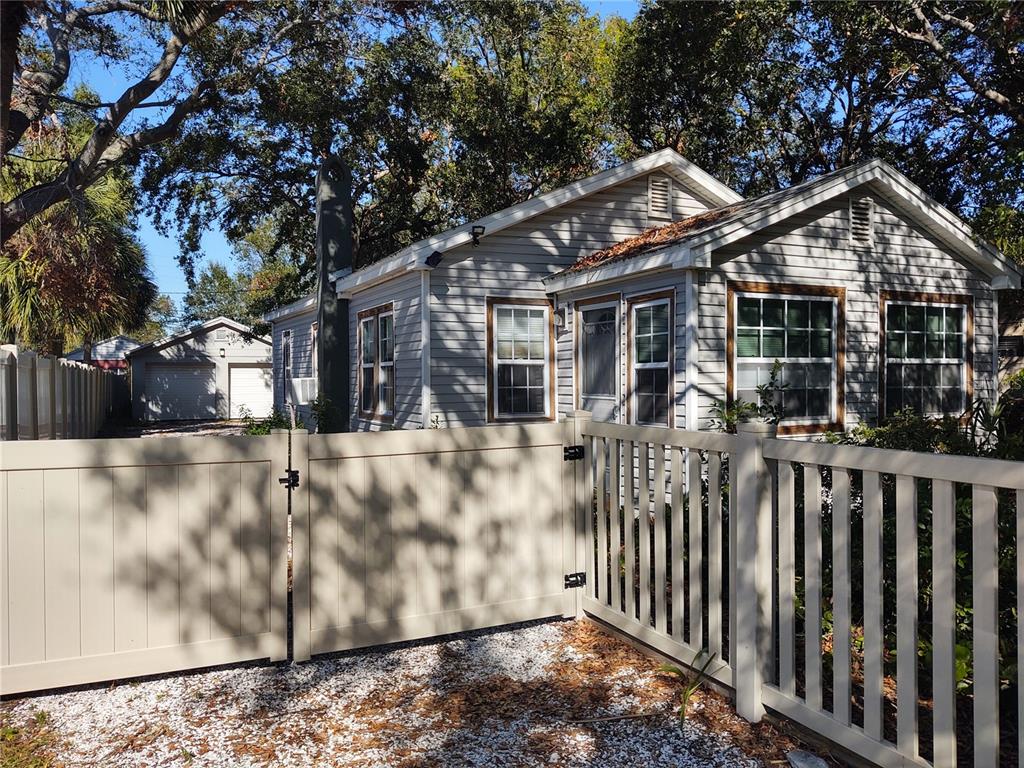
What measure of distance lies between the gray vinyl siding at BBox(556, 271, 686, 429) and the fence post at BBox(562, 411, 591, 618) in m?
3.27

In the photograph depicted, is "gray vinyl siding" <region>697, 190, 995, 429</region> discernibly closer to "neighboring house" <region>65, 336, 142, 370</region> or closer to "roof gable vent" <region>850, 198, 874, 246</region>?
"roof gable vent" <region>850, 198, 874, 246</region>

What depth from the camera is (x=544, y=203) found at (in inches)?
418

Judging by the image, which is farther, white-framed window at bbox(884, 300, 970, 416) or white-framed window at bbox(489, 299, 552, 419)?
white-framed window at bbox(489, 299, 552, 419)

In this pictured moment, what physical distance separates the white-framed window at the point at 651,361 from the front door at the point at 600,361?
364 millimetres

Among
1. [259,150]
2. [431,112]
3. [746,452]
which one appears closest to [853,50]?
[431,112]

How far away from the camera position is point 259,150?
1873cm

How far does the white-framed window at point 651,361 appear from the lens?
28.9 feet

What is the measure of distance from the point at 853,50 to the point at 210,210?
16655mm

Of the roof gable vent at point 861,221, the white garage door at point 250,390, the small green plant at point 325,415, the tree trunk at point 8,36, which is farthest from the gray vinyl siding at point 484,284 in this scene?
the white garage door at point 250,390

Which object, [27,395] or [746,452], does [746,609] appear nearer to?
[746,452]

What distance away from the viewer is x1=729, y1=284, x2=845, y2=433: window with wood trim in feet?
28.8

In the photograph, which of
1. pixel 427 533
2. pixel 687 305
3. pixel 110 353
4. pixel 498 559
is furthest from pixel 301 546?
pixel 110 353

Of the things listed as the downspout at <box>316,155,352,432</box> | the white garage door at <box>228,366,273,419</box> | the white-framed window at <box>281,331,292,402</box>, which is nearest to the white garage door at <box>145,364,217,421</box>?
the white garage door at <box>228,366,273,419</box>

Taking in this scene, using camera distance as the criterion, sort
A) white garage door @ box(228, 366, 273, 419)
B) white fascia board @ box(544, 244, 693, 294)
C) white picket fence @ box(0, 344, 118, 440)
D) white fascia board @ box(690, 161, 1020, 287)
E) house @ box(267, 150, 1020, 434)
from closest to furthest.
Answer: white picket fence @ box(0, 344, 118, 440), white fascia board @ box(544, 244, 693, 294), white fascia board @ box(690, 161, 1020, 287), house @ box(267, 150, 1020, 434), white garage door @ box(228, 366, 273, 419)
